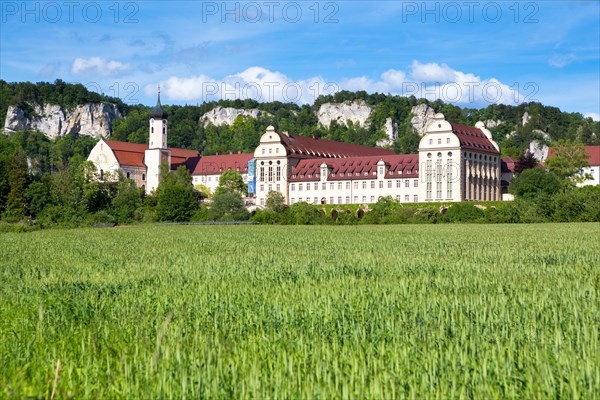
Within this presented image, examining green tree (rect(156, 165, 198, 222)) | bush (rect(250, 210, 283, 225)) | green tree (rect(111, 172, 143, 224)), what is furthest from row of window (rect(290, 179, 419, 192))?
bush (rect(250, 210, 283, 225))

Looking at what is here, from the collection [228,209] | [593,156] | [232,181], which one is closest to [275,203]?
[228,209]

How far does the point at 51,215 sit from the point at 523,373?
81169mm

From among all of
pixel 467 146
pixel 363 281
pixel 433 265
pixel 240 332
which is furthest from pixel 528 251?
pixel 467 146

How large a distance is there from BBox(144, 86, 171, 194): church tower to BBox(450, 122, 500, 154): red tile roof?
187 ft

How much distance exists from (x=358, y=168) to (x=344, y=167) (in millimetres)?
2535

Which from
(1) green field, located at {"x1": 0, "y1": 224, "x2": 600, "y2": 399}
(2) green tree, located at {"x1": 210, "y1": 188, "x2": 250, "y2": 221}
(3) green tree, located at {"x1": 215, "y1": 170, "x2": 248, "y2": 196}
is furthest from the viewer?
(3) green tree, located at {"x1": 215, "y1": 170, "x2": 248, "y2": 196}

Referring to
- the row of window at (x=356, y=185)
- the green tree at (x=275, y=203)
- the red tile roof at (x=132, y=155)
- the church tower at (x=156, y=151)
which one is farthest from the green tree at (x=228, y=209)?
the red tile roof at (x=132, y=155)

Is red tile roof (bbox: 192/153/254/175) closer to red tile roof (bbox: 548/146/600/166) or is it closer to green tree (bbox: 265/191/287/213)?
green tree (bbox: 265/191/287/213)

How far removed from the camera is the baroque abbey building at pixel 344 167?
12700 centimetres

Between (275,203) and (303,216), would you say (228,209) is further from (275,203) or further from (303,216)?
(303,216)

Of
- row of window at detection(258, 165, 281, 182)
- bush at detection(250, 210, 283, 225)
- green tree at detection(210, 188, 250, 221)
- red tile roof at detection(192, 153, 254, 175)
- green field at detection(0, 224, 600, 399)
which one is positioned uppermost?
red tile roof at detection(192, 153, 254, 175)

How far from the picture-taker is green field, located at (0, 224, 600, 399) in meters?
8.41

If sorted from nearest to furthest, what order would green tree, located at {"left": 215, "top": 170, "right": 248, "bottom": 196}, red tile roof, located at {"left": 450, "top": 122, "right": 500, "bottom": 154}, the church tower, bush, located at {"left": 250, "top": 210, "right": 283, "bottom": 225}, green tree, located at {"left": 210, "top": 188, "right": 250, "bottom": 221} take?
bush, located at {"left": 250, "top": 210, "right": 283, "bottom": 225}, green tree, located at {"left": 210, "top": 188, "right": 250, "bottom": 221}, red tile roof, located at {"left": 450, "top": 122, "right": 500, "bottom": 154}, green tree, located at {"left": 215, "top": 170, "right": 248, "bottom": 196}, the church tower

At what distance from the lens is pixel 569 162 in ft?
433
